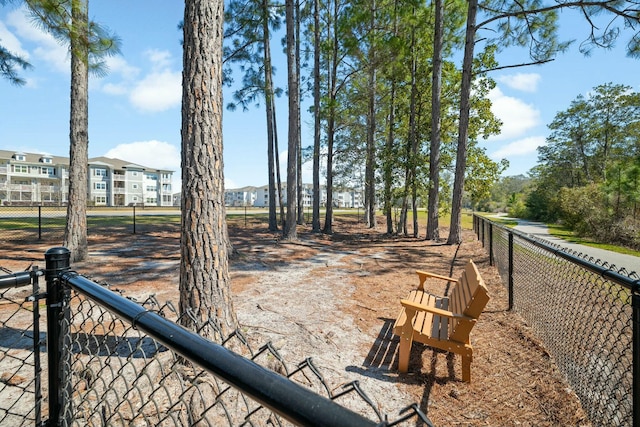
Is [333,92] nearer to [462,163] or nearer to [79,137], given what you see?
[462,163]

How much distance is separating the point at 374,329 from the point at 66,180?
2411 inches

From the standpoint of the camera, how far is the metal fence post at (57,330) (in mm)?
1488

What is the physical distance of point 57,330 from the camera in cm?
151

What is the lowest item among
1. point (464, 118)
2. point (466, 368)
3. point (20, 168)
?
point (466, 368)

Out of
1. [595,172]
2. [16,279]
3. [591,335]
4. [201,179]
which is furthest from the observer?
[595,172]

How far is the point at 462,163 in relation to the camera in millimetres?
11055

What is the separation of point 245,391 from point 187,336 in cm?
27

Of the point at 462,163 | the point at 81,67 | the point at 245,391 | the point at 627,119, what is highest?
the point at 627,119

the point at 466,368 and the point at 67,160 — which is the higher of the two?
the point at 67,160

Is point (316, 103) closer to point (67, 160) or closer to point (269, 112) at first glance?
Answer: point (269, 112)

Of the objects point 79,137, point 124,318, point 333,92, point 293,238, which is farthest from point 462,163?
point 124,318

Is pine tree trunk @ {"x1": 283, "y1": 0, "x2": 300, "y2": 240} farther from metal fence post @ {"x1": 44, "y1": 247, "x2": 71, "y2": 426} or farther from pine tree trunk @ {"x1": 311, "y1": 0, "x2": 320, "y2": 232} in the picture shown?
metal fence post @ {"x1": 44, "y1": 247, "x2": 71, "y2": 426}

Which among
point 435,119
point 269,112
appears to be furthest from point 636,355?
point 269,112

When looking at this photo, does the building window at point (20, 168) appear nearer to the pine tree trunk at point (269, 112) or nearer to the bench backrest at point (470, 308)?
the pine tree trunk at point (269, 112)
